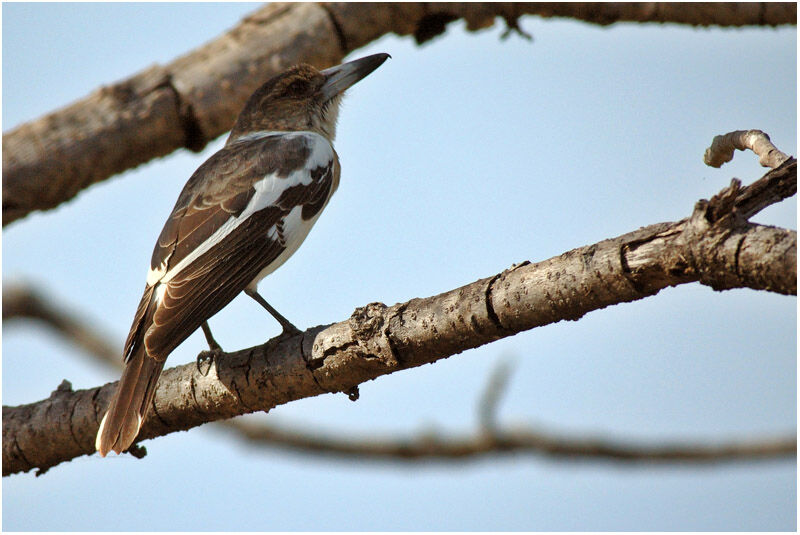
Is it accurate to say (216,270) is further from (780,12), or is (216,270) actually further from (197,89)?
(780,12)

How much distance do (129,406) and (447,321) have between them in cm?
137

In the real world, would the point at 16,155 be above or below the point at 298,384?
above

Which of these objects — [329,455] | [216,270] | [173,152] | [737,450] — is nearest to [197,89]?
[173,152]

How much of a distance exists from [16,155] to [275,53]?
55.9 inches

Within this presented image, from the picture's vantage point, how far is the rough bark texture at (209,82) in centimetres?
437

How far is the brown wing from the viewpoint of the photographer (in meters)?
3.31

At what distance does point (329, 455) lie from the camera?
18.6 feet

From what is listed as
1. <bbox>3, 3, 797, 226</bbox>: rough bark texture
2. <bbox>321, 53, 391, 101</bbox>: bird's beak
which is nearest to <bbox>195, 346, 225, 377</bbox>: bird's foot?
<bbox>3, 3, 797, 226</bbox>: rough bark texture

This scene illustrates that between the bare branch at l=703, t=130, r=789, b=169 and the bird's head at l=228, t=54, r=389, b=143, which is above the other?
the bare branch at l=703, t=130, r=789, b=169

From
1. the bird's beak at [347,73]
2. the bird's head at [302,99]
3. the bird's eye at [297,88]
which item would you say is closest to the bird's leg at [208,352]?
the bird's head at [302,99]

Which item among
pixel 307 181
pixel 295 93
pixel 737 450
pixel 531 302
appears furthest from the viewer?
pixel 737 450

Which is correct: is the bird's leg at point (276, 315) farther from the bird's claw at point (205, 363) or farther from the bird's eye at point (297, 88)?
the bird's eye at point (297, 88)

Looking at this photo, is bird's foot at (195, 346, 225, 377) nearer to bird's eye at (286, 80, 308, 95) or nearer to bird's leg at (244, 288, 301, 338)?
bird's leg at (244, 288, 301, 338)

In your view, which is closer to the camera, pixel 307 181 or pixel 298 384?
pixel 298 384
